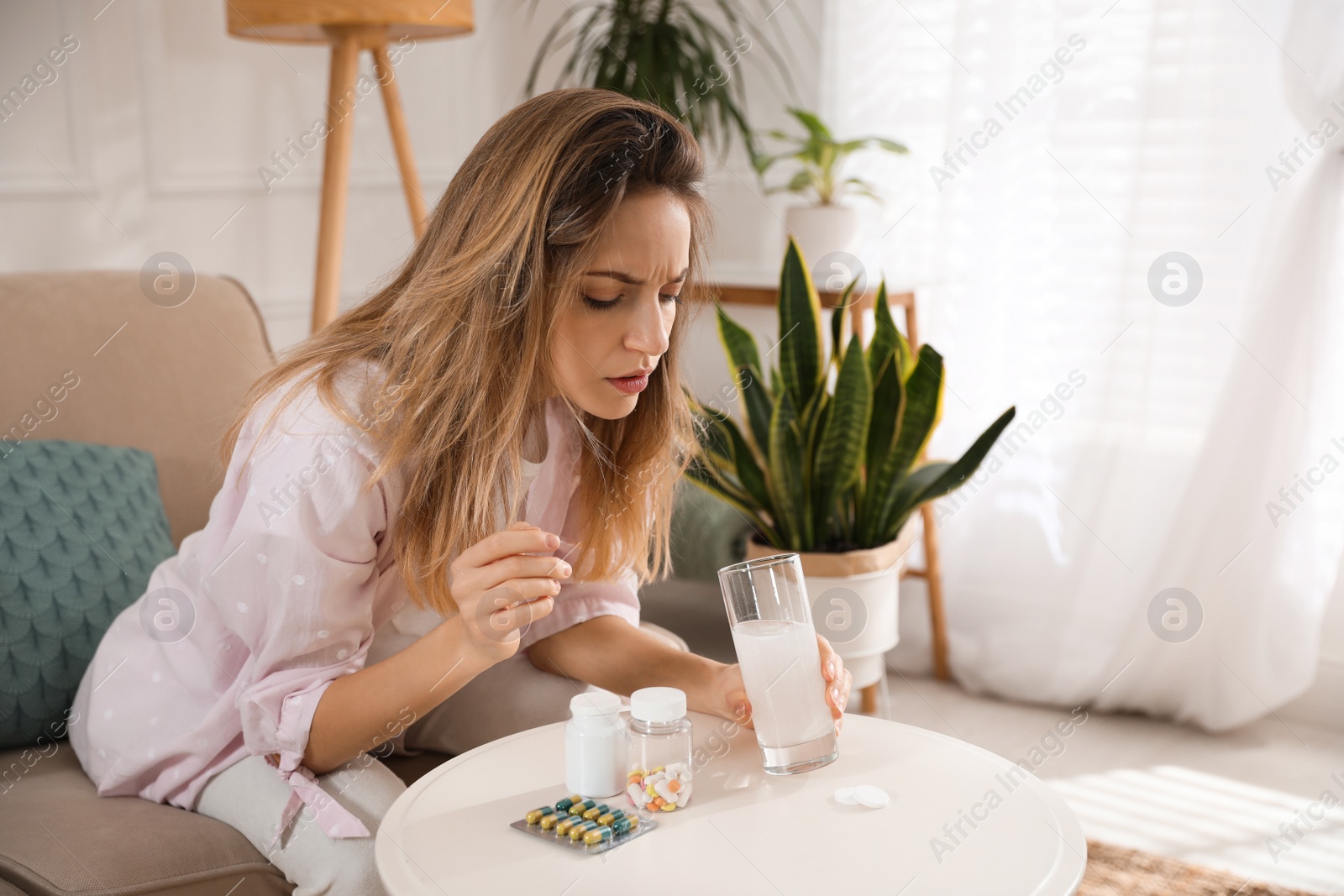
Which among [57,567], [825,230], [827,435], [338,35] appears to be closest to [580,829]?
[57,567]

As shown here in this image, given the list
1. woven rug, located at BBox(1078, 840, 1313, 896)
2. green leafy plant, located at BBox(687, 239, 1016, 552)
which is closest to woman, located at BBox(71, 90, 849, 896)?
green leafy plant, located at BBox(687, 239, 1016, 552)

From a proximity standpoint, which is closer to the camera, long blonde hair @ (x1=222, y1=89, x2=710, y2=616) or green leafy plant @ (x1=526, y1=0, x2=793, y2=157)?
long blonde hair @ (x1=222, y1=89, x2=710, y2=616)

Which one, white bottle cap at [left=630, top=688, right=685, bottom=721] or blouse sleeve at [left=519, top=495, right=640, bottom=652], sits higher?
white bottle cap at [left=630, top=688, right=685, bottom=721]

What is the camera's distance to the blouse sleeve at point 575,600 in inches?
52.1

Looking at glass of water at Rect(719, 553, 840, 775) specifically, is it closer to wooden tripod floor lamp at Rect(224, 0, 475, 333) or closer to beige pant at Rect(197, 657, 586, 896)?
beige pant at Rect(197, 657, 586, 896)

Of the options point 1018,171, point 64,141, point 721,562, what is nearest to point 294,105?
point 64,141

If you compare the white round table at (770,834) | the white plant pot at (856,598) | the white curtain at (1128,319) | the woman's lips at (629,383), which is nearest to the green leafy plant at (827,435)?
the white plant pot at (856,598)

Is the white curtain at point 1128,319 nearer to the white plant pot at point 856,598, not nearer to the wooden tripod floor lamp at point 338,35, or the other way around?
the white plant pot at point 856,598

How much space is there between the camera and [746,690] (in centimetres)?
103

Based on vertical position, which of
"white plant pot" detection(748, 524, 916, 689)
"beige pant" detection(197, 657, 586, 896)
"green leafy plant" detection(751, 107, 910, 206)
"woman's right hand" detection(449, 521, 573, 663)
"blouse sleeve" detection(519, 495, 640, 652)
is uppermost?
"green leafy plant" detection(751, 107, 910, 206)

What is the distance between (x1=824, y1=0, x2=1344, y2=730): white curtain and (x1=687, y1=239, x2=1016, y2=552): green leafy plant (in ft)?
1.89

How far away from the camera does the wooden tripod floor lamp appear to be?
1.85 meters

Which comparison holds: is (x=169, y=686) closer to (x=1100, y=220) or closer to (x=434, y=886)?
(x=434, y=886)

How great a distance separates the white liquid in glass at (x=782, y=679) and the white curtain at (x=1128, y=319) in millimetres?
1625
